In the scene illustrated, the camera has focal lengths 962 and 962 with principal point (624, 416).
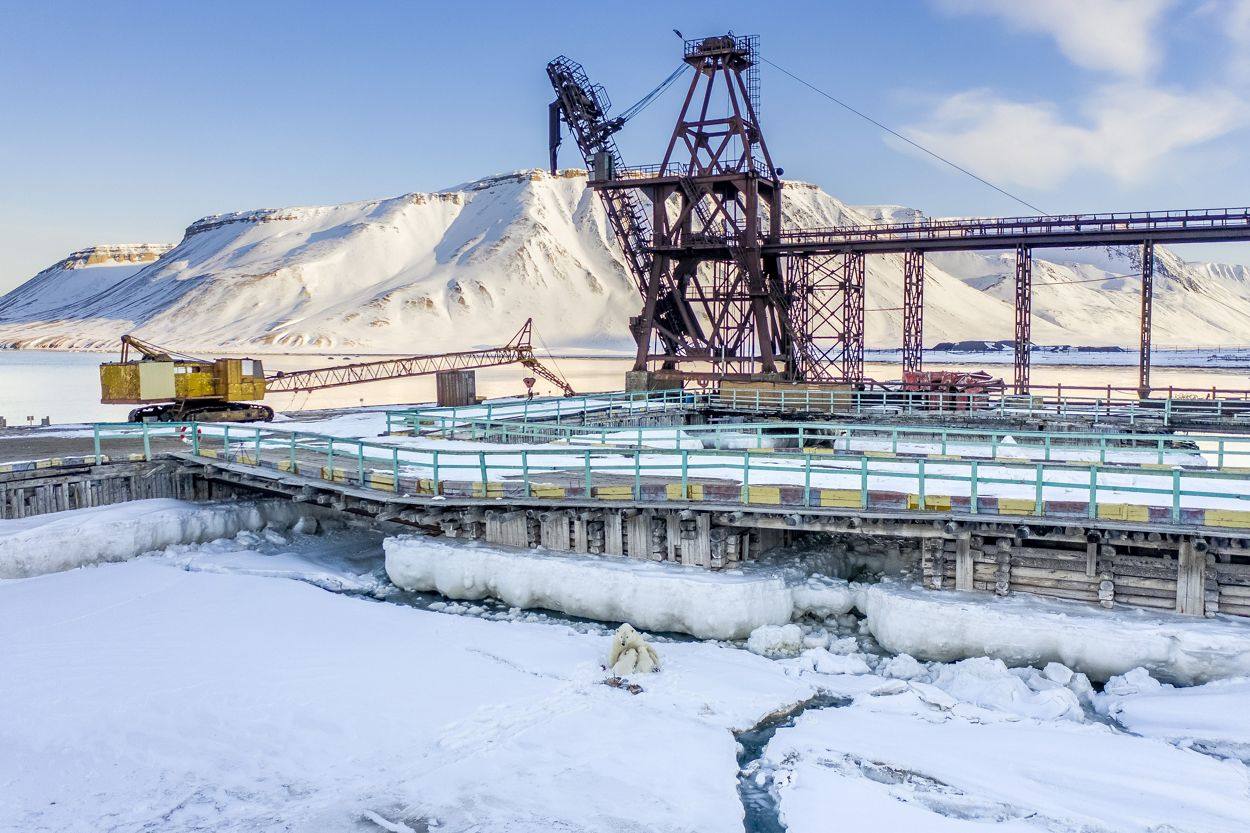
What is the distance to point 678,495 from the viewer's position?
58.7 feet

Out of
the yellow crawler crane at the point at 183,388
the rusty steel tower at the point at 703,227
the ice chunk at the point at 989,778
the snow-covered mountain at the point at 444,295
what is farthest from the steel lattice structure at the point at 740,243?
the snow-covered mountain at the point at 444,295

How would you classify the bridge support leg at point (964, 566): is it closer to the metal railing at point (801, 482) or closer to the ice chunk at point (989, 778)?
the metal railing at point (801, 482)

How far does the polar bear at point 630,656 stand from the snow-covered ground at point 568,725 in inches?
9.1

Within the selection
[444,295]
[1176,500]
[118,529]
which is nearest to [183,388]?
[118,529]

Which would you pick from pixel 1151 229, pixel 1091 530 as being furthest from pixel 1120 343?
pixel 1091 530

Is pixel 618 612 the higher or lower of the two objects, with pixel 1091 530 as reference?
lower

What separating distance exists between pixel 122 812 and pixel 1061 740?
11082 mm

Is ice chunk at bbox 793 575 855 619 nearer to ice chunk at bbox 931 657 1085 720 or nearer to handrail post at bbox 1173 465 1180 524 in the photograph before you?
ice chunk at bbox 931 657 1085 720

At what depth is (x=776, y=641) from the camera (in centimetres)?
1559

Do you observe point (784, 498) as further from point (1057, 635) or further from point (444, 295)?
point (444, 295)

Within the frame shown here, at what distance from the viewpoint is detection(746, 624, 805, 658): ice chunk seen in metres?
15.5

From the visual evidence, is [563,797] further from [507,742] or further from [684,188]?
[684,188]

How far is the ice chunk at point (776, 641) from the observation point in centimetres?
1552

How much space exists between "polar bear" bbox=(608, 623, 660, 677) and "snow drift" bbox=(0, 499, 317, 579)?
11.9 meters
